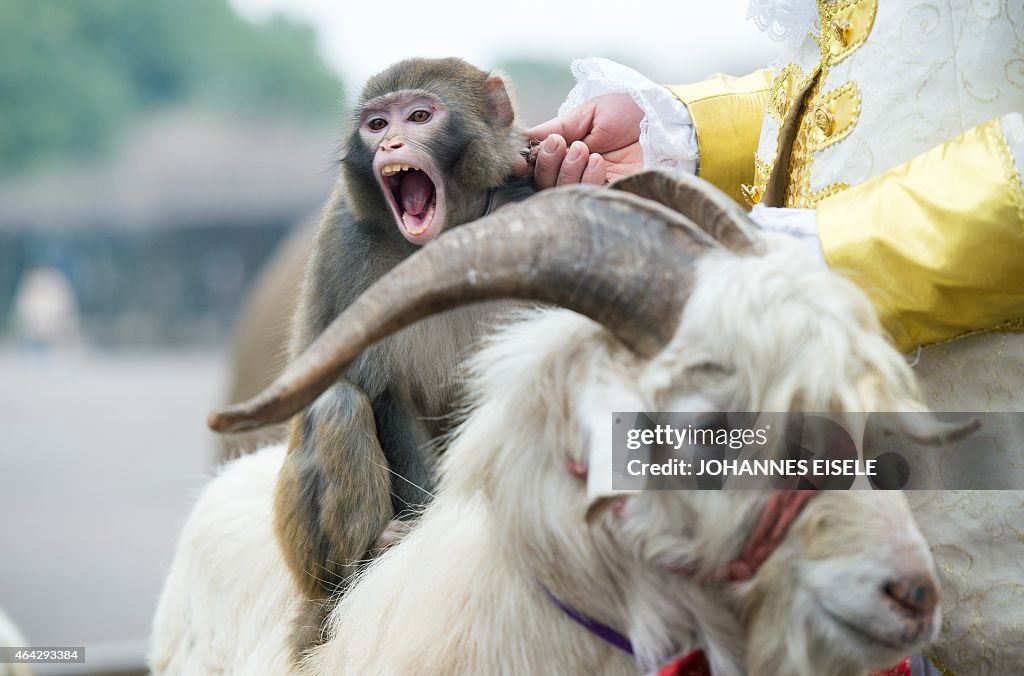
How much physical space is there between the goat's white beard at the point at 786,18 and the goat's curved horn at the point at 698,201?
2.56 feet

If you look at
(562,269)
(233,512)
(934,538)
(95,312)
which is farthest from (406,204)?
(95,312)

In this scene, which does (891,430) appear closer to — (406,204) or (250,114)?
(406,204)

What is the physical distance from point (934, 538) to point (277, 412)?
1.21 m

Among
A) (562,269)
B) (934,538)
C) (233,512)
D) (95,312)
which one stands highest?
(562,269)

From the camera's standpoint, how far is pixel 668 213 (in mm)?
1785

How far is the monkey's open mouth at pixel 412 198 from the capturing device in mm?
2939

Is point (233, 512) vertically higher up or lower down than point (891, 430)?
lower down

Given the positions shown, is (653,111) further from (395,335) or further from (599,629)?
(599,629)

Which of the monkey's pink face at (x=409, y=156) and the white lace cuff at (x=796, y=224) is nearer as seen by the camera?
the white lace cuff at (x=796, y=224)

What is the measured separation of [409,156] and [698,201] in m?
1.29

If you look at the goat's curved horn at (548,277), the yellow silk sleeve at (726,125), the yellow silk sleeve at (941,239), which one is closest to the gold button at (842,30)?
the yellow silk sleeve at (941,239)

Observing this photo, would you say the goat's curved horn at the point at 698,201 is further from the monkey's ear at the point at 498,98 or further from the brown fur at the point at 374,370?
the monkey's ear at the point at 498,98

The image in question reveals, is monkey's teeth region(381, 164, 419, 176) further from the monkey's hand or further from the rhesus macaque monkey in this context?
the monkey's hand

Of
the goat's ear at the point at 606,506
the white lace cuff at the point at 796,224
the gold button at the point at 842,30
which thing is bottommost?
the goat's ear at the point at 606,506
